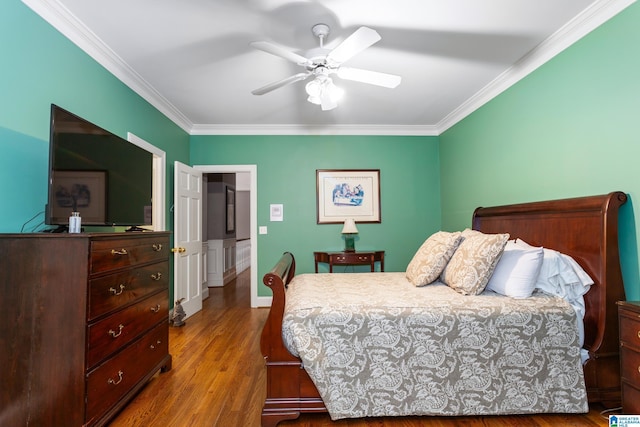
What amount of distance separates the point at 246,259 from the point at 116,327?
21.8 feet

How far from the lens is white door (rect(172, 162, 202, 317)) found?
3592 millimetres

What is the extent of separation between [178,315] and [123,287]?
6.42 ft

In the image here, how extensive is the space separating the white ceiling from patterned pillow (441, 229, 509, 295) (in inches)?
60.1

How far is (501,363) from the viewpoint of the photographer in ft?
5.84

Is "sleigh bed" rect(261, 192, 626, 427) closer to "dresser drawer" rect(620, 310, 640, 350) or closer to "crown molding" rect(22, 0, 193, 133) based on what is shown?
"dresser drawer" rect(620, 310, 640, 350)

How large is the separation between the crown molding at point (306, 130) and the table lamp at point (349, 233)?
1319mm

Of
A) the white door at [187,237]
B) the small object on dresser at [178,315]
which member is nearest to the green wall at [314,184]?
the white door at [187,237]

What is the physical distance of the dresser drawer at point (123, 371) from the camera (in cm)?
158

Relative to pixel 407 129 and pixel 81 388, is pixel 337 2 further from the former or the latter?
pixel 407 129

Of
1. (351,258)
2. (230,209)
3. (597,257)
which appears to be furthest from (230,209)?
(597,257)

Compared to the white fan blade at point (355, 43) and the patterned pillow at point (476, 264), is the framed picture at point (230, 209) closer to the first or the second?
the white fan blade at point (355, 43)

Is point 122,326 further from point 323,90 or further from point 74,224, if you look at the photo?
point 323,90

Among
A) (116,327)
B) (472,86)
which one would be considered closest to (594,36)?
(472,86)

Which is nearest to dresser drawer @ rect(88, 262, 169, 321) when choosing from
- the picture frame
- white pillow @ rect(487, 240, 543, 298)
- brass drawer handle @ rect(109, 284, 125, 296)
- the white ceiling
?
brass drawer handle @ rect(109, 284, 125, 296)
